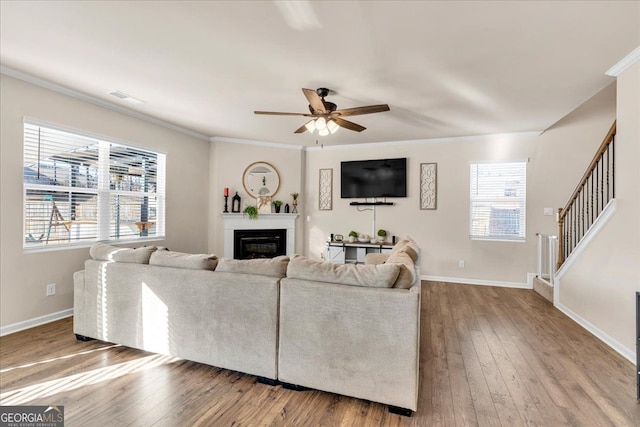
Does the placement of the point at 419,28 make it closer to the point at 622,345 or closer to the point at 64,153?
the point at 622,345

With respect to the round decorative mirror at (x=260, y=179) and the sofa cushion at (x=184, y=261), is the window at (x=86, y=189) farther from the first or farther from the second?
the sofa cushion at (x=184, y=261)

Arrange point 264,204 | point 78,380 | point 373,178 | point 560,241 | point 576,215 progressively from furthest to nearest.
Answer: point 264,204 < point 373,178 < point 560,241 < point 576,215 < point 78,380

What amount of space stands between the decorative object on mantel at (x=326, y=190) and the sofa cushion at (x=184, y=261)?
3.80 meters

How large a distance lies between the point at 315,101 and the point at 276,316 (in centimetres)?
206

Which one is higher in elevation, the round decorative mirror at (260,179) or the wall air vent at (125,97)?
the wall air vent at (125,97)

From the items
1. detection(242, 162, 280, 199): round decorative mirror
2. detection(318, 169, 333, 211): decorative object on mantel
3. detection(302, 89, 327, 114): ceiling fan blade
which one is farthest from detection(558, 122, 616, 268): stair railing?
detection(242, 162, 280, 199): round decorative mirror

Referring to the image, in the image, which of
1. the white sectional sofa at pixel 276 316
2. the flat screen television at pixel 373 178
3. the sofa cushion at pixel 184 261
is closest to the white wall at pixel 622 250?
the white sectional sofa at pixel 276 316

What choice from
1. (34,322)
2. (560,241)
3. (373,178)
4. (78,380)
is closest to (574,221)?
(560,241)

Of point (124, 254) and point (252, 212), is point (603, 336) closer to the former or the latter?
point (124, 254)

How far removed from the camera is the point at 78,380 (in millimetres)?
2104

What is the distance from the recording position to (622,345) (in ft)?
8.46

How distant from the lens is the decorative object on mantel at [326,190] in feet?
19.7

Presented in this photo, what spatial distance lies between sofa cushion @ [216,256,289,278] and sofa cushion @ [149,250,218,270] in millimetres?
97

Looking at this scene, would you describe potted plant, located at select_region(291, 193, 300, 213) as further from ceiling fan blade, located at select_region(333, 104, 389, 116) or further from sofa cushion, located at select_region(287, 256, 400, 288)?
sofa cushion, located at select_region(287, 256, 400, 288)
